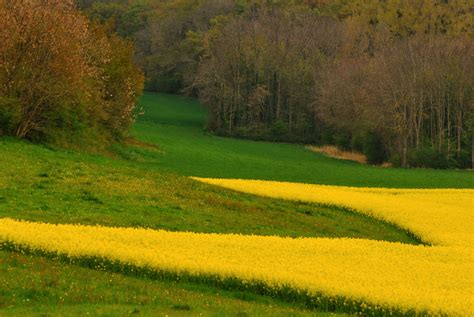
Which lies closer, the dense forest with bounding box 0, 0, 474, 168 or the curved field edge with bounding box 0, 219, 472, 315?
the curved field edge with bounding box 0, 219, 472, 315

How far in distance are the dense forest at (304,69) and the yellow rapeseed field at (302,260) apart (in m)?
24.2

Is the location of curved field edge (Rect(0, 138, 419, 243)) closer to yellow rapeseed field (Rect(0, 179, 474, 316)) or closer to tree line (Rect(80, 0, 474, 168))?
yellow rapeseed field (Rect(0, 179, 474, 316))

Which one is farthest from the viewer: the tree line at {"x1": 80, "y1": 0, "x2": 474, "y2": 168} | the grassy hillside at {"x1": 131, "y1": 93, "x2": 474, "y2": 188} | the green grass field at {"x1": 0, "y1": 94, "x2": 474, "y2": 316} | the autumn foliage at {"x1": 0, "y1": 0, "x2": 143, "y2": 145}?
the tree line at {"x1": 80, "y1": 0, "x2": 474, "y2": 168}

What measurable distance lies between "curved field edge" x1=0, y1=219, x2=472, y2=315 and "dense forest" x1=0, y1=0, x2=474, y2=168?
24.2m

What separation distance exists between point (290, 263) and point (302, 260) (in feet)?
2.74

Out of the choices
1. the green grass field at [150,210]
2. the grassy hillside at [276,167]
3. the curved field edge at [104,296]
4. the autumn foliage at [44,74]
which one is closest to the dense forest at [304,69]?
the autumn foliage at [44,74]

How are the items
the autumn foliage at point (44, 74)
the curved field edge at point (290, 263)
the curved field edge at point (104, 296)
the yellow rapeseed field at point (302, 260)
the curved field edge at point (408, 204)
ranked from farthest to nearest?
the autumn foliage at point (44, 74), the curved field edge at point (408, 204), the yellow rapeseed field at point (302, 260), the curved field edge at point (290, 263), the curved field edge at point (104, 296)

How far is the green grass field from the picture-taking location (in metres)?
17.9

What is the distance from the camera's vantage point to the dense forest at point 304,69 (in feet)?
210

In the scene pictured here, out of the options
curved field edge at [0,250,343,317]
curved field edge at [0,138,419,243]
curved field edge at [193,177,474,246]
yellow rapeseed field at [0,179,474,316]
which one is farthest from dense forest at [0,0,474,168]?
curved field edge at [0,250,343,317]

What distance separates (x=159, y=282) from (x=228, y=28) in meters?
106

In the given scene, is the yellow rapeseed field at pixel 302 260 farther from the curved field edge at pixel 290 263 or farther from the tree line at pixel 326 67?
the tree line at pixel 326 67

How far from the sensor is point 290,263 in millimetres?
22953

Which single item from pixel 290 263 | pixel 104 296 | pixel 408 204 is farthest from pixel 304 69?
pixel 104 296
